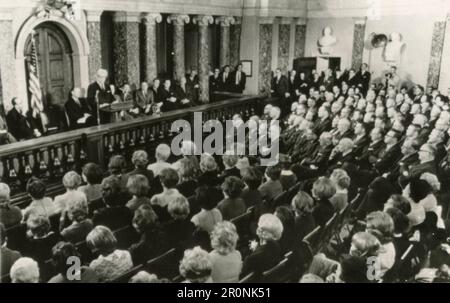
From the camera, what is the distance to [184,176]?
690 centimetres

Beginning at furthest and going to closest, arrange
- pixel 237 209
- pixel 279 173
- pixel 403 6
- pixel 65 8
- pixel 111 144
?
pixel 403 6
pixel 65 8
pixel 111 144
pixel 279 173
pixel 237 209

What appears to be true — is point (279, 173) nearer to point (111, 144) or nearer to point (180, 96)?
point (111, 144)

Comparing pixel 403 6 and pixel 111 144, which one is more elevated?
pixel 403 6

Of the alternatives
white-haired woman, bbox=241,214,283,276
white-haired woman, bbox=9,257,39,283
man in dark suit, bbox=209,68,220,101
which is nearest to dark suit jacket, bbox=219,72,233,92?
man in dark suit, bbox=209,68,220,101

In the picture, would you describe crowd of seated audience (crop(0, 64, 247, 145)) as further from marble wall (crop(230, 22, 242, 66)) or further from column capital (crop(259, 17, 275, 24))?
column capital (crop(259, 17, 275, 24))

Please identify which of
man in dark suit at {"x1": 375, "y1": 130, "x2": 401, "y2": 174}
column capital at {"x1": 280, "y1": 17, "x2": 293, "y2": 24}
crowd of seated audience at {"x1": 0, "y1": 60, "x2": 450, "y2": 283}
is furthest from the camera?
column capital at {"x1": 280, "y1": 17, "x2": 293, "y2": 24}

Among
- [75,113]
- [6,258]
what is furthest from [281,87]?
[6,258]

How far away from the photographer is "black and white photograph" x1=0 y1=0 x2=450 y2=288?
448 centimetres

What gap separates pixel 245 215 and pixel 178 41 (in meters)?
10.3

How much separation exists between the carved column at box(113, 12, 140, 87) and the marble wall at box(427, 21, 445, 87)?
1121 centimetres

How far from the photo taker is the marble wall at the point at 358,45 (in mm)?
19612

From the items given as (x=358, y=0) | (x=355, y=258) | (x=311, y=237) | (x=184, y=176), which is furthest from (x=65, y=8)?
(x=358, y=0)

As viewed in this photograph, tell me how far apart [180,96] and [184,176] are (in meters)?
6.68
